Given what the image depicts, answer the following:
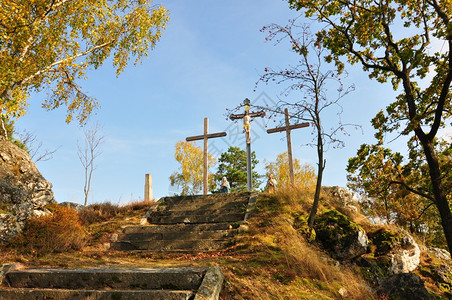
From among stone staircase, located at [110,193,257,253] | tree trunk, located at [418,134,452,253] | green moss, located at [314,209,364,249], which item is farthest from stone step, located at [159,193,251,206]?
tree trunk, located at [418,134,452,253]

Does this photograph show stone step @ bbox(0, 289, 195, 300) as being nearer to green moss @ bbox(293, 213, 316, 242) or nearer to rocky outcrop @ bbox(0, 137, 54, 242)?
rocky outcrop @ bbox(0, 137, 54, 242)

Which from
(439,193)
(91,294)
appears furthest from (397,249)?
(91,294)

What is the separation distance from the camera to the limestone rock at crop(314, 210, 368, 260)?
28.5 feet

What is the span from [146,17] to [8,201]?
13.1 metres

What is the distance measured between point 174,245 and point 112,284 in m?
4.37

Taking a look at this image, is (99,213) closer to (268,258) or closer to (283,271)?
(268,258)

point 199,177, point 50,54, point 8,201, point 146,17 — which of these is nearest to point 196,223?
point 8,201

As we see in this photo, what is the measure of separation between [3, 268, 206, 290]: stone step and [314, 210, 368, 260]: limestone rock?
5137 millimetres

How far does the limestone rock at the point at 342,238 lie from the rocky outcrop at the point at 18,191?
911 cm

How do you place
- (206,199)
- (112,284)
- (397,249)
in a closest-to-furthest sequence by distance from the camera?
(112,284) < (397,249) < (206,199)

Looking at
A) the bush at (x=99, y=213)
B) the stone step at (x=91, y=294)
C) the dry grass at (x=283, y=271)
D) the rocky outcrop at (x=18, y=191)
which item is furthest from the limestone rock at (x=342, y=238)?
the rocky outcrop at (x=18, y=191)

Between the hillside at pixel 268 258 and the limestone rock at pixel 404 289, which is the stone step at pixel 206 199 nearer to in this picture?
the hillside at pixel 268 258

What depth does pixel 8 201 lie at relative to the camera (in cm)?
914

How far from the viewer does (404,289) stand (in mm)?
7031
